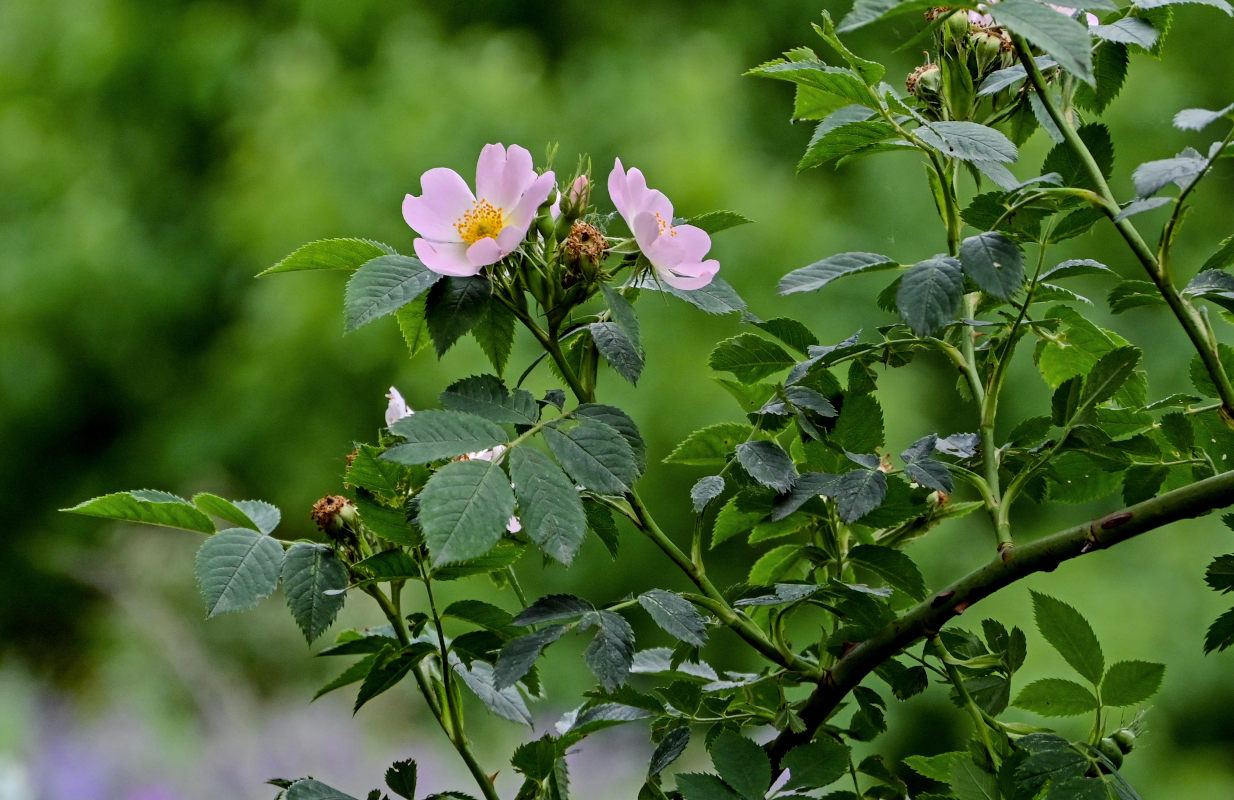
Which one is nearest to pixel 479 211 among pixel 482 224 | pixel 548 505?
pixel 482 224

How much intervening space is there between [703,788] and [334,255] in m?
0.21

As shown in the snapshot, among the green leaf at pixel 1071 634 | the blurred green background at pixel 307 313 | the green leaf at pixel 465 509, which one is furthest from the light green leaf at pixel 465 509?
the blurred green background at pixel 307 313

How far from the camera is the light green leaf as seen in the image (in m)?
0.30

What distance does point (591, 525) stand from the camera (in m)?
0.41

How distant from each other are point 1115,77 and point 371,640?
0.34 meters

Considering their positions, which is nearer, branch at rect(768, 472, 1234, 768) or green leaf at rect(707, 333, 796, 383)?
branch at rect(768, 472, 1234, 768)

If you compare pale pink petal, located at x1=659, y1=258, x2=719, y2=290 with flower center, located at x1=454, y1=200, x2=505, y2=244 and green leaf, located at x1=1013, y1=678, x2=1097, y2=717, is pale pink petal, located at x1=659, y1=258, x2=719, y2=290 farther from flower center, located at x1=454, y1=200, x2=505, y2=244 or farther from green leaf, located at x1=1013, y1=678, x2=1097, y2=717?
green leaf, located at x1=1013, y1=678, x2=1097, y2=717

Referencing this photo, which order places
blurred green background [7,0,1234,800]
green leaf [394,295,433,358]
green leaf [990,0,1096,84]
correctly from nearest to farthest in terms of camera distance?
green leaf [990,0,1096,84] → green leaf [394,295,433,358] → blurred green background [7,0,1234,800]

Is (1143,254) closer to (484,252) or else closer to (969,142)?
(969,142)

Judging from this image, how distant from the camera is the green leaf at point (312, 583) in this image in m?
0.37

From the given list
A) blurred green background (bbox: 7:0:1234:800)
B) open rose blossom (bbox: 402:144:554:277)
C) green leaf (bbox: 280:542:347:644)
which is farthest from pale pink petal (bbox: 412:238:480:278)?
blurred green background (bbox: 7:0:1234:800)

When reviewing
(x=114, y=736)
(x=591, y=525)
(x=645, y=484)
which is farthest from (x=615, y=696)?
(x=114, y=736)

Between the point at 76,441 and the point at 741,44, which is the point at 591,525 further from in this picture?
the point at 76,441

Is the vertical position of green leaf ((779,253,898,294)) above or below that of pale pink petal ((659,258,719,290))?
above
